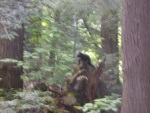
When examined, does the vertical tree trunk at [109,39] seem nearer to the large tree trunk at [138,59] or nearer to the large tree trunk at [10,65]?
the large tree trunk at [10,65]

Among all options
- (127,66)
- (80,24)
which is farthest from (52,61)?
(127,66)

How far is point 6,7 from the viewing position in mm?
6129

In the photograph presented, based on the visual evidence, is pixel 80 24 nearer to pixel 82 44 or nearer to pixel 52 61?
pixel 82 44

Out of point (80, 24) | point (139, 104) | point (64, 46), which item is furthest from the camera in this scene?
point (80, 24)

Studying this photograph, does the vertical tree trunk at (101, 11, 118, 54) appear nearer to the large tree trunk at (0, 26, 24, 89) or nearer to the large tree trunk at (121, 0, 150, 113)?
the large tree trunk at (0, 26, 24, 89)

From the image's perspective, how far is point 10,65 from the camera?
25.3 feet

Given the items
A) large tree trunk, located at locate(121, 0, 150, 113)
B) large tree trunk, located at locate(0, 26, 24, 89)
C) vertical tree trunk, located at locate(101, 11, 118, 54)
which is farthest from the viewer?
vertical tree trunk, located at locate(101, 11, 118, 54)

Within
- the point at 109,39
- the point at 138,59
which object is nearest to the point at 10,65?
the point at 138,59

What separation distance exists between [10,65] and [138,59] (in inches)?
147

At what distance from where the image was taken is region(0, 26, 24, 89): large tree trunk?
7.65 m

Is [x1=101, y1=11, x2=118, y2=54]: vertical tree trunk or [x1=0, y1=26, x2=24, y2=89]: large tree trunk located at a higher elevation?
[x1=101, y1=11, x2=118, y2=54]: vertical tree trunk

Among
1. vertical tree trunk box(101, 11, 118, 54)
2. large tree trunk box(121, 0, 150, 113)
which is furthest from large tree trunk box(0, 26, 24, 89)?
large tree trunk box(121, 0, 150, 113)

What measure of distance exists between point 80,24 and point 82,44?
5.21ft

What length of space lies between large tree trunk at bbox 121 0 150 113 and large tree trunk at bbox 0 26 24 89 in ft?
11.3
